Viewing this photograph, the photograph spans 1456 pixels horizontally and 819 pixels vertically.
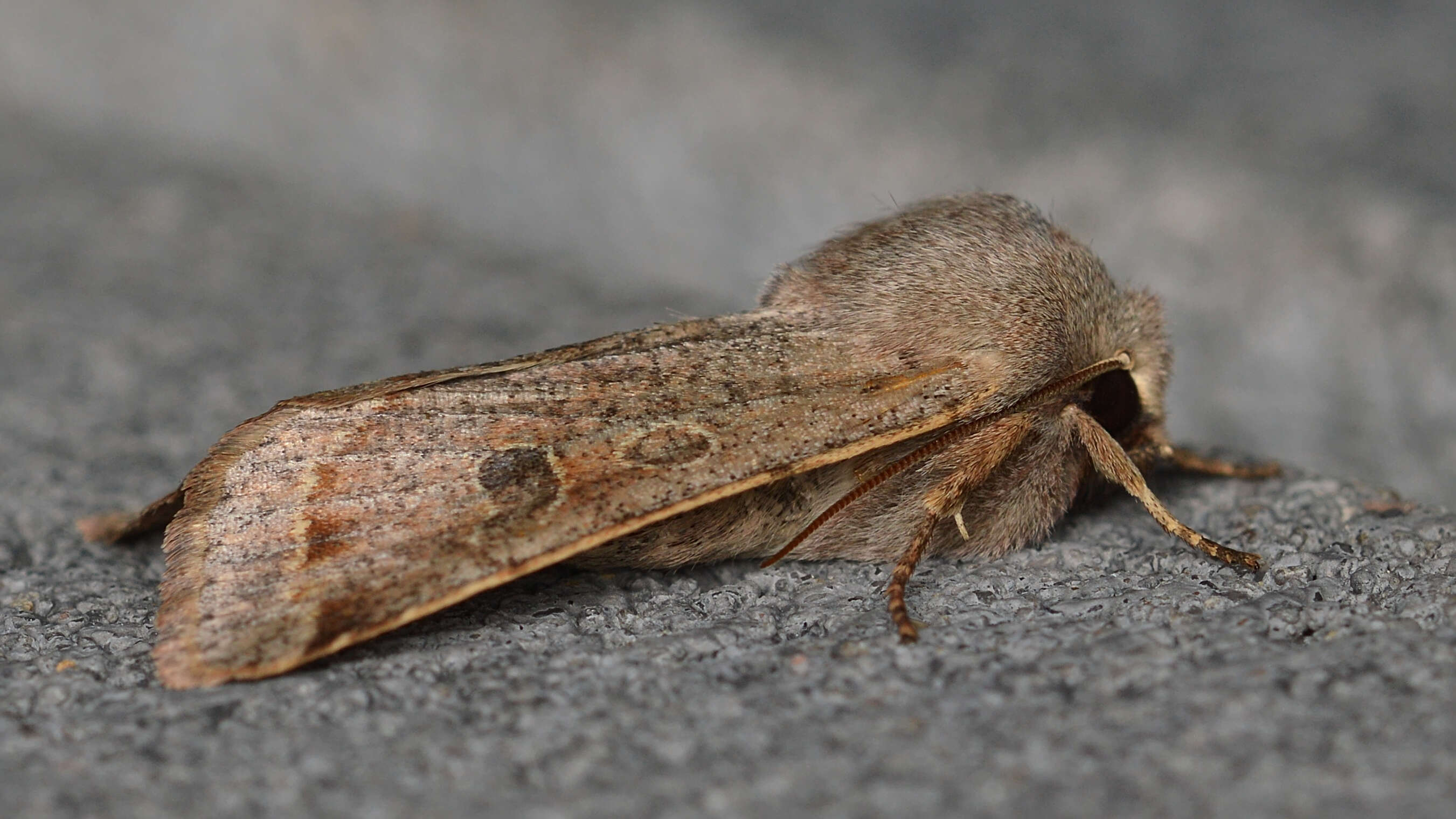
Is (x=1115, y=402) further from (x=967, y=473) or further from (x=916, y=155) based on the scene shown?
(x=916, y=155)

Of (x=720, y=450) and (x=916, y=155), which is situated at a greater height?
(x=916, y=155)

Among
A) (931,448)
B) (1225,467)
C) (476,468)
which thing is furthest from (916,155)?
(476,468)

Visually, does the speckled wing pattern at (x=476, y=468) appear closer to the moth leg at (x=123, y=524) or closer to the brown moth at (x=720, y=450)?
the brown moth at (x=720, y=450)

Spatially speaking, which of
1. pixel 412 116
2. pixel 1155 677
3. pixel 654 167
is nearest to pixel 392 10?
pixel 412 116

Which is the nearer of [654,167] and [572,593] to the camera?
[572,593]

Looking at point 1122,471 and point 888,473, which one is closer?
point 888,473

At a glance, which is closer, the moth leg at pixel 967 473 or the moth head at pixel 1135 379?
the moth leg at pixel 967 473

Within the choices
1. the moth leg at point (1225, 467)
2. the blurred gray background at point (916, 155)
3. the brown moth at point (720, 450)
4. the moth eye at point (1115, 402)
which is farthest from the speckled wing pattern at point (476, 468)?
the moth leg at point (1225, 467)

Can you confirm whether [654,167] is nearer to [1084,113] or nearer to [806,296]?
[1084,113]
